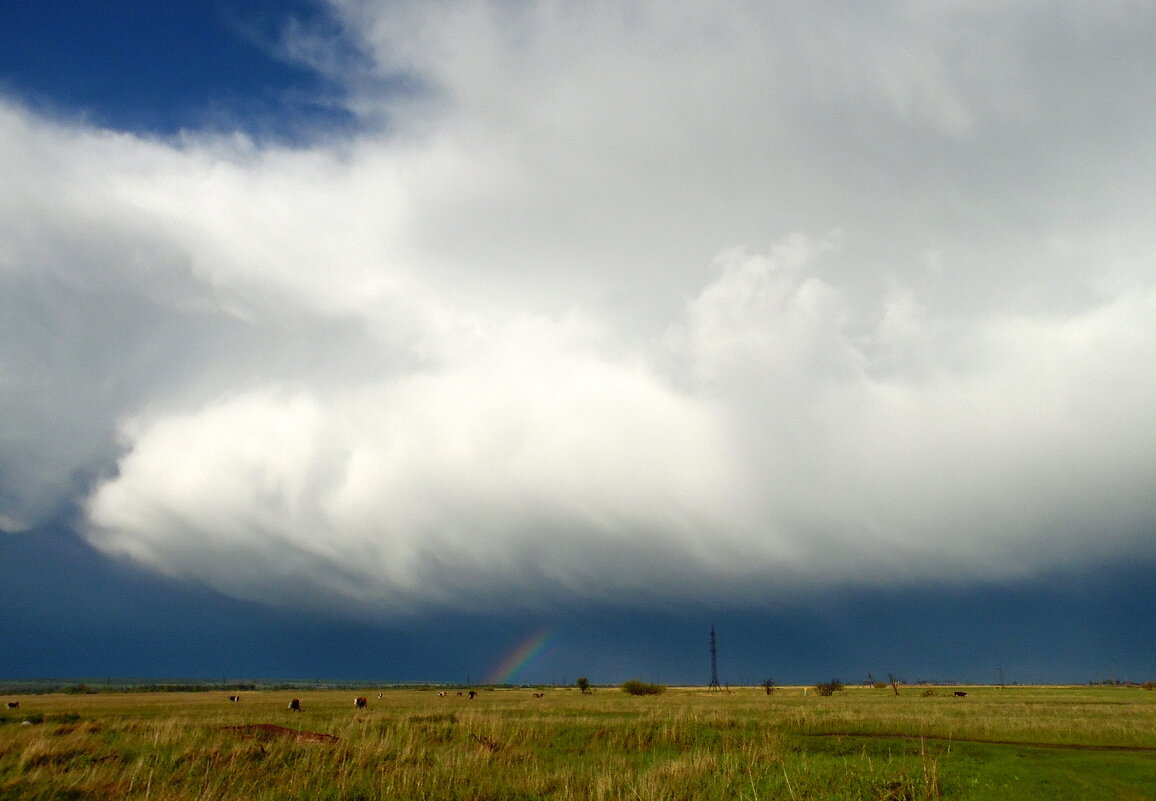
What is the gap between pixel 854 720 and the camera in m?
41.5

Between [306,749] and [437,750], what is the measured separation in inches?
199

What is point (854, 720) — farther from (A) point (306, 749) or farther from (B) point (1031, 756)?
(A) point (306, 749)

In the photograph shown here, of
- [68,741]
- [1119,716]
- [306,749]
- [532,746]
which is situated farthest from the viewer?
[1119,716]

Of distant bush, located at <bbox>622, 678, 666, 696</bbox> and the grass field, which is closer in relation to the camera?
the grass field

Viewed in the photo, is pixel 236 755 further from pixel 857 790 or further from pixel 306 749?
pixel 857 790

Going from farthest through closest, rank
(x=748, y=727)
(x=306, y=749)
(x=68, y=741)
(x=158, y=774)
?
1. (x=748, y=727)
2. (x=68, y=741)
3. (x=306, y=749)
4. (x=158, y=774)

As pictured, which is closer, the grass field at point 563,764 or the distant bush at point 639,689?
the grass field at point 563,764

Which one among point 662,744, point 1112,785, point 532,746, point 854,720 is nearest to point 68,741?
point 532,746

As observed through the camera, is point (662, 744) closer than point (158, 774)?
No

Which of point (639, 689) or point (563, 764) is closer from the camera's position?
point (563, 764)

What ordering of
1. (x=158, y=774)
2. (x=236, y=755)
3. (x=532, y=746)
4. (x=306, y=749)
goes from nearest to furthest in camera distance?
(x=158, y=774), (x=236, y=755), (x=306, y=749), (x=532, y=746)

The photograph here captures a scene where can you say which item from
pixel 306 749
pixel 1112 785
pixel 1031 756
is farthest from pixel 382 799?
pixel 1031 756

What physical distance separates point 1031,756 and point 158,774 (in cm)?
3132

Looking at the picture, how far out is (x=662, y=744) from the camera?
1200 inches
